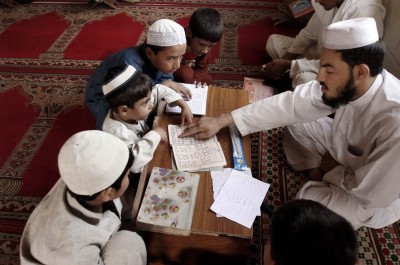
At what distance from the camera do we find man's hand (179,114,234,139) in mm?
1645

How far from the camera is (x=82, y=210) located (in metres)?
1.12

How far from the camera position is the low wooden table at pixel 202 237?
50.4 inches

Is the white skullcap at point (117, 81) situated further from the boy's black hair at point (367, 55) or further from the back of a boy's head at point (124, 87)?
the boy's black hair at point (367, 55)

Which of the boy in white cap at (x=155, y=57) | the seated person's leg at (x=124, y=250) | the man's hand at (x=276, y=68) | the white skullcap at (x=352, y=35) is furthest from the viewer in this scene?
the man's hand at (x=276, y=68)

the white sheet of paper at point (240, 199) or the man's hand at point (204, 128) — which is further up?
the man's hand at point (204, 128)

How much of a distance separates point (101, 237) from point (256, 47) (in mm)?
2895

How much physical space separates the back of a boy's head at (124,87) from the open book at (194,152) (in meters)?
0.27

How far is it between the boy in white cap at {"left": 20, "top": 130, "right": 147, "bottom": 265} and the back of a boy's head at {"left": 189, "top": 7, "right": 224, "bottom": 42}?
128 cm

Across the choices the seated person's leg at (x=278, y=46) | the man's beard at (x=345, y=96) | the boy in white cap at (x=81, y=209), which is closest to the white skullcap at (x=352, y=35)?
the man's beard at (x=345, y=96)

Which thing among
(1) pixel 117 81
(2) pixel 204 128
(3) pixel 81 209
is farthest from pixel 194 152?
(3) pixel 81 209

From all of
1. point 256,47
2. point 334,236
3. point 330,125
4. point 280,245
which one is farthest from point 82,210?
point 256,47

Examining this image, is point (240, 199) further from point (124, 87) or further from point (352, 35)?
point (352, 35)

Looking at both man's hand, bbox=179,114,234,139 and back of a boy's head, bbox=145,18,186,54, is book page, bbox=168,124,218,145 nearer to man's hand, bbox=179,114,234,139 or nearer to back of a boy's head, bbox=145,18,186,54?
man's hand, bbox=179,114,234,139

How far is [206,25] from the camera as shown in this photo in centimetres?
213
